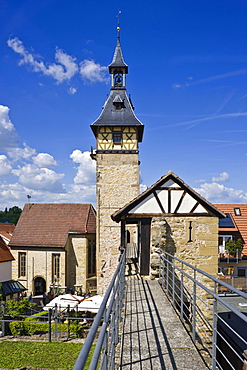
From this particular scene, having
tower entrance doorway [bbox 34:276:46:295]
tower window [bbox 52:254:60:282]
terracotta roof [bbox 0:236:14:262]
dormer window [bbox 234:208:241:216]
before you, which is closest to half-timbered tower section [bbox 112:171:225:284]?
tower window [bbox 52:254:60:282]

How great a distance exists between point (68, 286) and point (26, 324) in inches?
494

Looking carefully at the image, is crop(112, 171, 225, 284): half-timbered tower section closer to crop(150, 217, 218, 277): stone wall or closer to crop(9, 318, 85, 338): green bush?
crop(150, 217, 218, 277): stone wall

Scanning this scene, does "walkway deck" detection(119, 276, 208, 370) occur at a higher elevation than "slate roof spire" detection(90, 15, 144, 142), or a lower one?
lower

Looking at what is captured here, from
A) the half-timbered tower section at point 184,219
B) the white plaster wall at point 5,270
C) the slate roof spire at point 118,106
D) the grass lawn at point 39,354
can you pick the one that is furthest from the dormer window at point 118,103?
the grass lawn at point 39,354

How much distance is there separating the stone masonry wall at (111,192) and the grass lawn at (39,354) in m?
11.4

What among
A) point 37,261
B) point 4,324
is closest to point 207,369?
point 4,324

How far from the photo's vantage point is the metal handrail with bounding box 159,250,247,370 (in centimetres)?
359

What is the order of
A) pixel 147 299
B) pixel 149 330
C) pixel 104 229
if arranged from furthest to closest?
pixel 104 229, pixel 147 299, pixel 149 330

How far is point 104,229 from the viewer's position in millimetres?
23156

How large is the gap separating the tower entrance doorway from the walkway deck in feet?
71.2

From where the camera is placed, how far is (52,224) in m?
28.7

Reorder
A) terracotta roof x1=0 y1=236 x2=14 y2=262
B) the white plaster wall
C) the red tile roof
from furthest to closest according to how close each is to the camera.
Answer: terracotta roof x1=0 y1=236 x2=14 y2=262
the white plaster wall
the red tile roof

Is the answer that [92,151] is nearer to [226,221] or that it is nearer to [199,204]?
[226,221]

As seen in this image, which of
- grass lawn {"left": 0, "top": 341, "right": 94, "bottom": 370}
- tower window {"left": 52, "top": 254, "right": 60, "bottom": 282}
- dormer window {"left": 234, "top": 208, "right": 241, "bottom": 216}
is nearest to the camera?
grass lawn {"left": 0, "top": 341, "right": 94, "bottom": 370}
